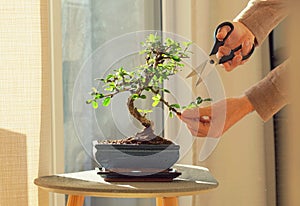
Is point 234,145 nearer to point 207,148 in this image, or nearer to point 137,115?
point 207,148

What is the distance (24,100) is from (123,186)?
422 millimetres

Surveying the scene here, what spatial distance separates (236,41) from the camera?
918mm

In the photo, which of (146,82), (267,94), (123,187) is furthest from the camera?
(146,82)

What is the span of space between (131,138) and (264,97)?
0.46 m

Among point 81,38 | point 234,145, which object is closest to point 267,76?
point 234,145

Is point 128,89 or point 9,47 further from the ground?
point 9,47

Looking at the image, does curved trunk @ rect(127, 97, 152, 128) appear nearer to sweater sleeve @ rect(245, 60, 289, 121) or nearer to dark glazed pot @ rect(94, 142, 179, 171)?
dark glazed pot @ rect(94, 142, 179, 171)

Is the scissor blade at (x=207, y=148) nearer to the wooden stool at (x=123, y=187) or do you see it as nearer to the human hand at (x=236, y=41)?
the wooden stool at (x=123, y=187)

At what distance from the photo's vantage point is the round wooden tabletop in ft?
3.47

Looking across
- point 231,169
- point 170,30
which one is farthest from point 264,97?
point 170,30

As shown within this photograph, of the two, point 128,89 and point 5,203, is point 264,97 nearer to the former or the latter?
point 128,89

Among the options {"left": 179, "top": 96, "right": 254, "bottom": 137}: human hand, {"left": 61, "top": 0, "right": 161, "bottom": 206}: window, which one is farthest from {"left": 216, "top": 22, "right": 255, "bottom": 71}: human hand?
{"left": 61, "top": 0, "right": 161, "bottom": 206}: window

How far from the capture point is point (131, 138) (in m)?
1.22

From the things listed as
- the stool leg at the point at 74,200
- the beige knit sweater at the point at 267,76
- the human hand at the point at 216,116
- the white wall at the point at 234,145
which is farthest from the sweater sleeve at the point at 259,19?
the white wall at the point at 234,145
